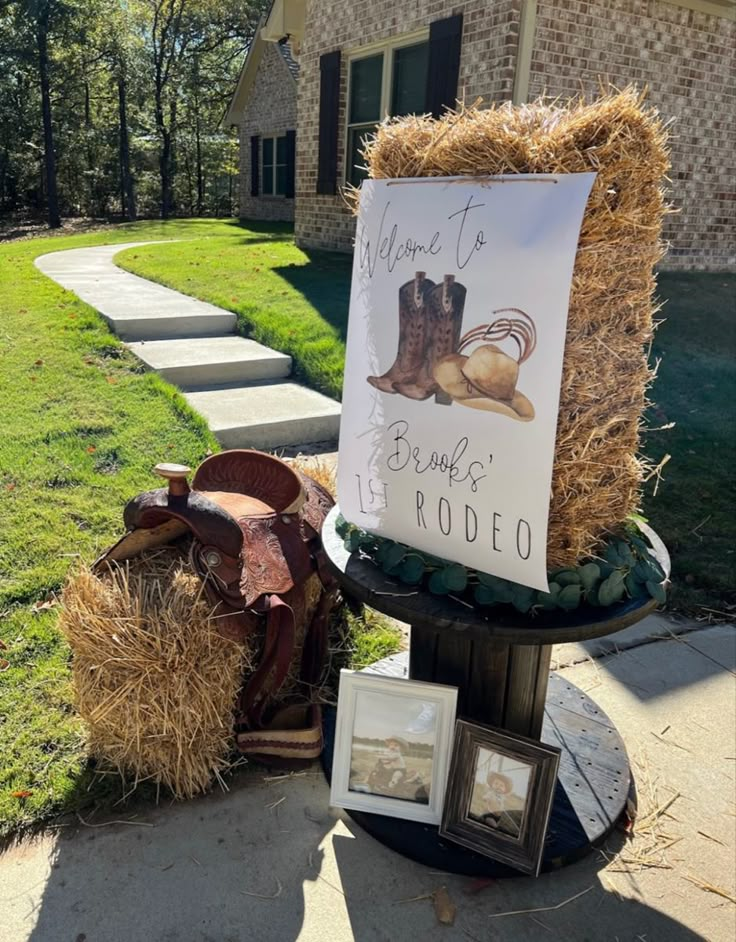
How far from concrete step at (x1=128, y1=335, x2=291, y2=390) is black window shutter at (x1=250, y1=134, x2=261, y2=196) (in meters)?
15.5

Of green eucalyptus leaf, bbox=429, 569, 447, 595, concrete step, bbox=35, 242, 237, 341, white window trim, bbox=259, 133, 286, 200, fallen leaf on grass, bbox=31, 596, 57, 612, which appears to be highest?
white window trim, bbox=259, 133, 286, 200

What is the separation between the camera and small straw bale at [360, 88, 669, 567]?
161cm

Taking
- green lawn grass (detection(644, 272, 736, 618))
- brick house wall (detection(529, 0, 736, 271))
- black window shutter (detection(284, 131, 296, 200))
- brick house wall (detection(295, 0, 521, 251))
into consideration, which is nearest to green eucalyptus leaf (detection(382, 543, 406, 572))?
green lawn grass (detection(644, 272, 736, 618))

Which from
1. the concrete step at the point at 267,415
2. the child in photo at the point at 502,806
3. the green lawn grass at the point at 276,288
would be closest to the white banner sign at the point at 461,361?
the child in photo at the point at 502,806

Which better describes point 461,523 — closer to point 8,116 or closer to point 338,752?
point 338,752

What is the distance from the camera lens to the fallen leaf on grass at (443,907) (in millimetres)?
1933

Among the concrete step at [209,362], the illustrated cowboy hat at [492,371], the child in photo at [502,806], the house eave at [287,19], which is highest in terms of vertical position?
the house eave at [287,19]

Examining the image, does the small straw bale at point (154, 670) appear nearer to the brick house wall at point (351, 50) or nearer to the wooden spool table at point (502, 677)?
the wooden spool table at point (502, 677)

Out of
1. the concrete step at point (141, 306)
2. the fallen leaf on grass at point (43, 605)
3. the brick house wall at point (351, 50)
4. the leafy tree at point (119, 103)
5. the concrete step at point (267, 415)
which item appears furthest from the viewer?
the leafy tree at point (119, 103)

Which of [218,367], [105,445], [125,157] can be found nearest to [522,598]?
[105,445]

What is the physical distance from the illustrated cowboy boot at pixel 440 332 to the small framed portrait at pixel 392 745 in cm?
87

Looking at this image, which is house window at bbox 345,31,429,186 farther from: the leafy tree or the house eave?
the leafy tree

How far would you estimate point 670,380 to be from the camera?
239 inches

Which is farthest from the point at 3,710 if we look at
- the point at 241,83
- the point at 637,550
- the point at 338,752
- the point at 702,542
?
the point at 241,83
